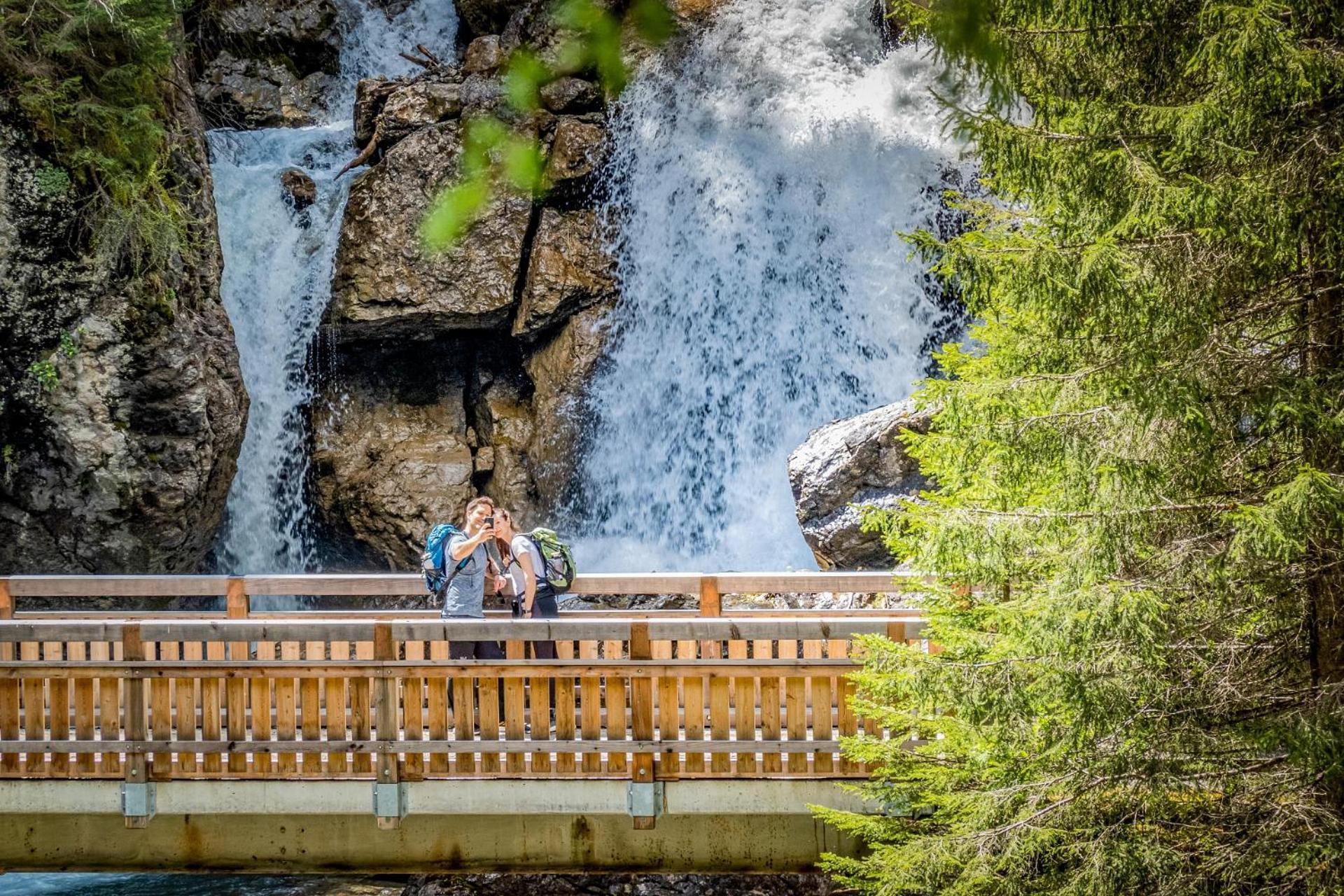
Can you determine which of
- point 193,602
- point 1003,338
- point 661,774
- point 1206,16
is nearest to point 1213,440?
point 1003,338

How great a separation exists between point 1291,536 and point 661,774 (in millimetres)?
4061

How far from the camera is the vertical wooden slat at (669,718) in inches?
296

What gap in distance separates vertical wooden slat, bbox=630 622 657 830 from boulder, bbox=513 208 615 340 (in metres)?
12.6

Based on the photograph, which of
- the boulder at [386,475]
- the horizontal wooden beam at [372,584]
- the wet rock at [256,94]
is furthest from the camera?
the wet rock at [256,94]

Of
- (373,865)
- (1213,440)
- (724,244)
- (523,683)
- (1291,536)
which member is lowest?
(373,865)

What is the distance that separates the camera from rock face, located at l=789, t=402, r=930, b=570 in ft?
44.7

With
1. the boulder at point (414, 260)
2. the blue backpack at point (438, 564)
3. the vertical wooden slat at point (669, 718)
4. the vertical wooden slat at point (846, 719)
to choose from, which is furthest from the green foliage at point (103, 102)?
the vertical wooden slat at point (846, 719)

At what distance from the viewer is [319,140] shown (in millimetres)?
21266

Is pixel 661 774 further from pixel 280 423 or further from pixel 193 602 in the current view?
pixel 280 423

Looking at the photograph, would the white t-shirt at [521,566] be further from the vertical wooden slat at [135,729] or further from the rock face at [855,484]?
the rock face at [855,484]

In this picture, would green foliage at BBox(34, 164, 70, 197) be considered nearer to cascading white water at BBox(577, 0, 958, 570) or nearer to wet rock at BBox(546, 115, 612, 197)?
wet rock at BBox(546, 115, 612, 197)

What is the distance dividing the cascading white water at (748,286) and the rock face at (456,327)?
0.64m

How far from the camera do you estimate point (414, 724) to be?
7559 mm

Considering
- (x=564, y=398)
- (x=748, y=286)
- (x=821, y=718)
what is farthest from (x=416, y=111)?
(x=821, y=718)
